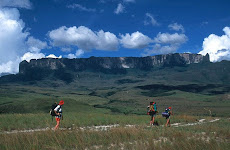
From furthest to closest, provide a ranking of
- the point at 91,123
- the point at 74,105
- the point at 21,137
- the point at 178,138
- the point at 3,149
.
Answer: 1. the point at 74,105
2. the point at 91,123
3. the point at 178,138
4. the point at 21,137
5. the point at 3,149

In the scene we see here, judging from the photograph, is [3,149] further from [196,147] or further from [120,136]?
[196,147]

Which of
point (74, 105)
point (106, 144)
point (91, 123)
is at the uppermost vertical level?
point (106, 144)

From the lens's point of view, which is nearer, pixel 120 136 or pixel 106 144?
pixel 106 144

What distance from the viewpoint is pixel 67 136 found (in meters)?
11.9

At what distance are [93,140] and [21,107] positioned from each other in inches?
2711

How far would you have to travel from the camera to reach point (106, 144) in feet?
36.9

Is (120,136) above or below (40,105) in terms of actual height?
above

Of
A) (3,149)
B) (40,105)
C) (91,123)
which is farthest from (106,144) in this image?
(40,105)

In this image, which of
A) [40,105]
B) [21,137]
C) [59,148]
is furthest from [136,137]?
[40,105]

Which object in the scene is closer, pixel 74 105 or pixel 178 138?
pixel 178 138

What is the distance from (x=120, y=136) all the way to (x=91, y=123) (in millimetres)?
12175

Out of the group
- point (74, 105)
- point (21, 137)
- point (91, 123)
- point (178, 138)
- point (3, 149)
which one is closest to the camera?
point (3, 149)

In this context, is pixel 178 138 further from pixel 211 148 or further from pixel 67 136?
pixel 67 136

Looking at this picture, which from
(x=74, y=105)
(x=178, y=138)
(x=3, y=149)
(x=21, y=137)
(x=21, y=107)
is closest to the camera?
(x=3, y=149)
